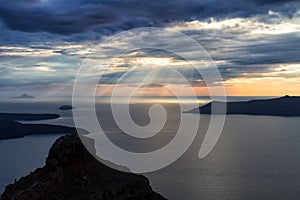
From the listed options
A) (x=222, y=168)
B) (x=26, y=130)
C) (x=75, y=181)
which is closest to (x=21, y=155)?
(x=222, y=168)

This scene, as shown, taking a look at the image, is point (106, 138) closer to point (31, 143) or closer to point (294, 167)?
point (31, 143)

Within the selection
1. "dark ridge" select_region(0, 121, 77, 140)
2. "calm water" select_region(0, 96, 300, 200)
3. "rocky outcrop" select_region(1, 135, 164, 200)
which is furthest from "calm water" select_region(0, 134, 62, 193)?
"rocky outcrop" select_region(1, 135, 164, 200)

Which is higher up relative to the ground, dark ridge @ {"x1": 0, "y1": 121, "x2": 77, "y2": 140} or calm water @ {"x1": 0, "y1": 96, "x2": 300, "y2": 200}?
dark ridge @ {"x1": 0, "y1": 121, "x2": 77, "y2": 140}

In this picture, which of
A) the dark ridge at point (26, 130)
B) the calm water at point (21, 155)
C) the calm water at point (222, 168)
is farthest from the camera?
the dark ridge at point (26, 130)

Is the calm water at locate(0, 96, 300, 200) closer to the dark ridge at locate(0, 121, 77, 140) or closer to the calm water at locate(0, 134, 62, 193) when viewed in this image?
the calm water at locate(0, 134, 62, 193)

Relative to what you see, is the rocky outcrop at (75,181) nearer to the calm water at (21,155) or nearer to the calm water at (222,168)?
the calm water at (222,168)

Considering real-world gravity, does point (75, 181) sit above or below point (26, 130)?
above

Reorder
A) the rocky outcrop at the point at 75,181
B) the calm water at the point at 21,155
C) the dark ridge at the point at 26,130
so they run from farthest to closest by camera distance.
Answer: the dark ridge at the point at 26,130
the calm water at the point at 21,155
the rocky outcrop at the point at 75,181

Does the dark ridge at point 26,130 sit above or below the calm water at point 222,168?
above

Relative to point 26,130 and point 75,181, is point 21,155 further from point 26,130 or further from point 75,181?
point 75,181

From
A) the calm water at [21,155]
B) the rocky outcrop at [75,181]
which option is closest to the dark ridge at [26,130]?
the calm water at [21,155]
